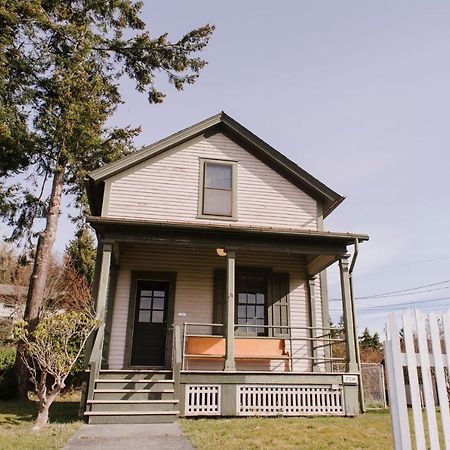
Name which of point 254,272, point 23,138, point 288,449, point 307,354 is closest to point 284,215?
point 254,272

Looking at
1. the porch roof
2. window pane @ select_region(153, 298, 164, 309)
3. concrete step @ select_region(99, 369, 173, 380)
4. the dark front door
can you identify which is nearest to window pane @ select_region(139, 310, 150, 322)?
the dark front door

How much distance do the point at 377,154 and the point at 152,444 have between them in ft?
28.5

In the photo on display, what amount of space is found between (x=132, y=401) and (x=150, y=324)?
9.85ft

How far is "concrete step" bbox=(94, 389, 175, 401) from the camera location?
720cm

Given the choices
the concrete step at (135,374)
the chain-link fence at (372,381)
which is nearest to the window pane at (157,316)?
the concrete step at (135,374)

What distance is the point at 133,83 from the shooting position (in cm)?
1747

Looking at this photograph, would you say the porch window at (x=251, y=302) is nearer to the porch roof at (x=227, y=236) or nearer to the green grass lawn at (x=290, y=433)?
the porch roof at (x=227, y=236)

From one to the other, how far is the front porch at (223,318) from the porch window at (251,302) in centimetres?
3

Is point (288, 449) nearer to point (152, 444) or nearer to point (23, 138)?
point (152, 444)

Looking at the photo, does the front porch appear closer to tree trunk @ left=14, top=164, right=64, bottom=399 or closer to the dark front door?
the dark front door

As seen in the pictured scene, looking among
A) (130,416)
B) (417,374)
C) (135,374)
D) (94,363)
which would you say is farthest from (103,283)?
(417,374)

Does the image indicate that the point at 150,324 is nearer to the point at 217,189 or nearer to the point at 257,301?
the point at 257,301

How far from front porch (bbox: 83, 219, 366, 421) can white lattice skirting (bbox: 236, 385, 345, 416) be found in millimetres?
19

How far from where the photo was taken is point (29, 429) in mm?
6281
